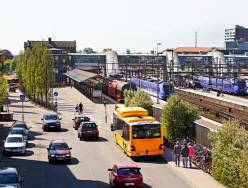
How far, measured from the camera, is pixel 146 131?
2606cm

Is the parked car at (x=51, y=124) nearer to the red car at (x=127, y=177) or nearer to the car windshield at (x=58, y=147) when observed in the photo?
the car windshield at (x=58, y=147)

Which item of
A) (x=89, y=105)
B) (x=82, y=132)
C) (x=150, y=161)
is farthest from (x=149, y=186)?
(x=89, y=105)

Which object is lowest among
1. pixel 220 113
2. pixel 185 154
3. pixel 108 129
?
pixel 108 129

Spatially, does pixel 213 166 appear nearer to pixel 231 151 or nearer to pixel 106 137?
pixel 231 151

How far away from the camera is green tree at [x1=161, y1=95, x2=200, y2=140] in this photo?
3075 cm

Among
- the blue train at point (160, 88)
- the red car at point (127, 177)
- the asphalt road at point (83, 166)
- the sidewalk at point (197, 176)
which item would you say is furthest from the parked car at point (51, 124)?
the blue train at point (160, 88)

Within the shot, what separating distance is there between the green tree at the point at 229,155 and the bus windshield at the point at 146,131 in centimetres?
496

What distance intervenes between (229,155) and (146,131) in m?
7.24

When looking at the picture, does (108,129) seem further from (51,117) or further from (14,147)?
(14,147)

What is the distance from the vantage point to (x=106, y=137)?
37.1m

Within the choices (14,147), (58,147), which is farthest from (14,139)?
(58,147)

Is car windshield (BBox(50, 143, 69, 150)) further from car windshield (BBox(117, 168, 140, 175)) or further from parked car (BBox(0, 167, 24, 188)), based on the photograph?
car windshield (BBox(117, 168, 140, 175))

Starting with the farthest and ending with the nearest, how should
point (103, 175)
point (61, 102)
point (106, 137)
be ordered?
point (61, 102) < point (106, 137) < point (103, 175)

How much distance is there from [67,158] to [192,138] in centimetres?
935
